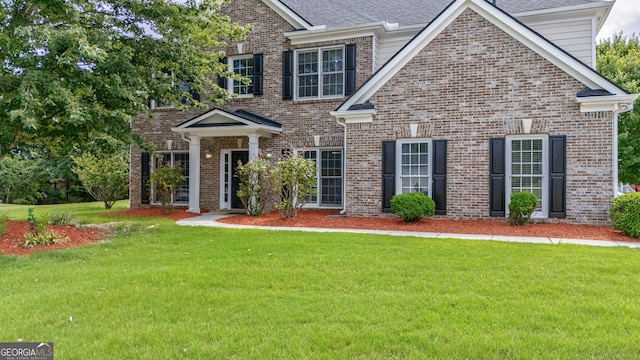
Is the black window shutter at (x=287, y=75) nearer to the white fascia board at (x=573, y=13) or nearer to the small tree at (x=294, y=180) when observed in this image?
the small tree at (x=294, y=180)

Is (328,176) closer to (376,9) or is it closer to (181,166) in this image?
(181,166)

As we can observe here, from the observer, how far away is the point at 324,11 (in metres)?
16.0

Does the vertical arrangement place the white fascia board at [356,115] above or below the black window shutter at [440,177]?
above

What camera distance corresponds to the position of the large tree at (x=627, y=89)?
15.5 metres

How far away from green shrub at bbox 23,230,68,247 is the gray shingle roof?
10219 mm

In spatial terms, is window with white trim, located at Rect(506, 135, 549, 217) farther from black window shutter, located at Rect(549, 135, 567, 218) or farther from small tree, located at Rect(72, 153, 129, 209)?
small tree, located at Rect(72, 153, 129, 209)

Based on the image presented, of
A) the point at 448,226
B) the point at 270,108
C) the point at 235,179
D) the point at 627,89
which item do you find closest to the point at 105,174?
the point at 235,179

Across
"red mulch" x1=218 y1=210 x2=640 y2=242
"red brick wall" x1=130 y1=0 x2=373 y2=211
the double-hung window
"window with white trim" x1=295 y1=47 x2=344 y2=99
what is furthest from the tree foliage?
the double-hung window

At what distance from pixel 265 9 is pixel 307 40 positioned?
6.76ft

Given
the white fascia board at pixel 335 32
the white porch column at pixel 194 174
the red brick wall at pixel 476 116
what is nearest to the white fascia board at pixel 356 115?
the red brick wall at pixel 476 116

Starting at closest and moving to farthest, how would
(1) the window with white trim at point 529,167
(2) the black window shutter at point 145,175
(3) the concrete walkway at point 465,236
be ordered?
(3) the concrete walkway at point 465,236 < (1) the window with white trim at point 529,167 < (2) the black window shutter at point 145,175

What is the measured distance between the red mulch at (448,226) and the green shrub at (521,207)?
0.63 ft

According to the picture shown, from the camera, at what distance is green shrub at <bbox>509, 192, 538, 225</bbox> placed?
33.1 feet

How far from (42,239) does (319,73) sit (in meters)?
9.24
